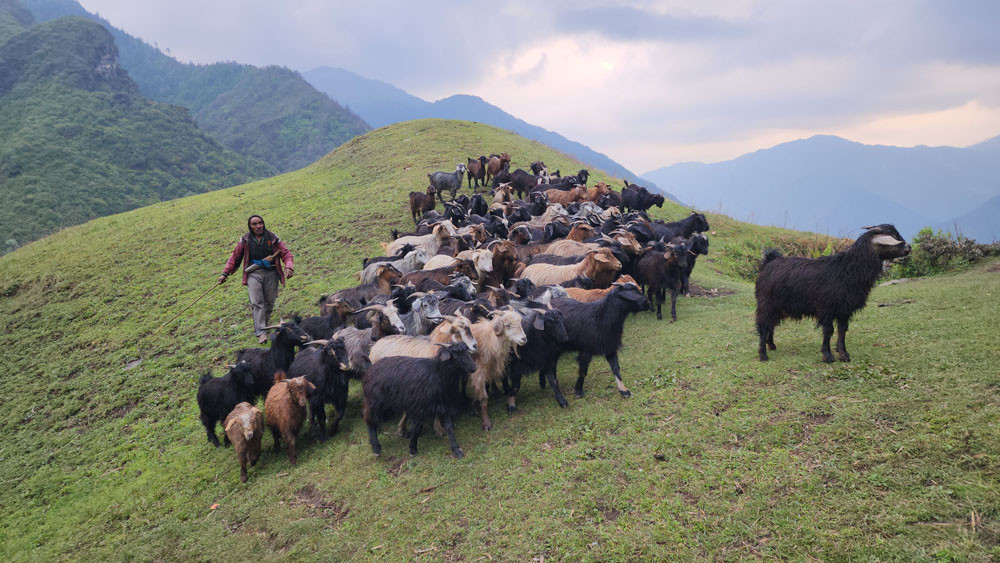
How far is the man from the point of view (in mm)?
8953

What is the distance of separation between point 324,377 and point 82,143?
198 feet

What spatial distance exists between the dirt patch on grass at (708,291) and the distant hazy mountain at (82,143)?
39.5 m

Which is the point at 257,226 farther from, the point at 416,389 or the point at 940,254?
the point at 940,254

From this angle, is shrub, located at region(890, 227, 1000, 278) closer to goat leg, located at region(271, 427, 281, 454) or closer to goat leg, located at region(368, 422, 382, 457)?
goat leg, located at region(368, 422, 382, 457)

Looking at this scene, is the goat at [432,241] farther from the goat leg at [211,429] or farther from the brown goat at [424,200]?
the goat leg at [211,429]

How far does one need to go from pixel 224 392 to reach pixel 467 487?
4.19 m

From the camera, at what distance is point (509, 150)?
2802 centimetres

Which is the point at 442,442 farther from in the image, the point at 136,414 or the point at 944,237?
the point at 944,237

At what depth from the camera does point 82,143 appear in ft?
158

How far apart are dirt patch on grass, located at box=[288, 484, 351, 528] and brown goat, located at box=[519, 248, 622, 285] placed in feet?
17.5

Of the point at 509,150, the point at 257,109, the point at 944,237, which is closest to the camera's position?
the point at 944,237

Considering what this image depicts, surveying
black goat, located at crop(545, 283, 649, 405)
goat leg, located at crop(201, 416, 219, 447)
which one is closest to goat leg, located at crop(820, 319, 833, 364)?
black goat, located at crop(545, 283, 649, 405)

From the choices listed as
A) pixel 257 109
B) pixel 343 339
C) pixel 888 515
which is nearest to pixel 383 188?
pixel 343 339

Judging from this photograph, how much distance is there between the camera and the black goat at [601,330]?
6.50 meters
